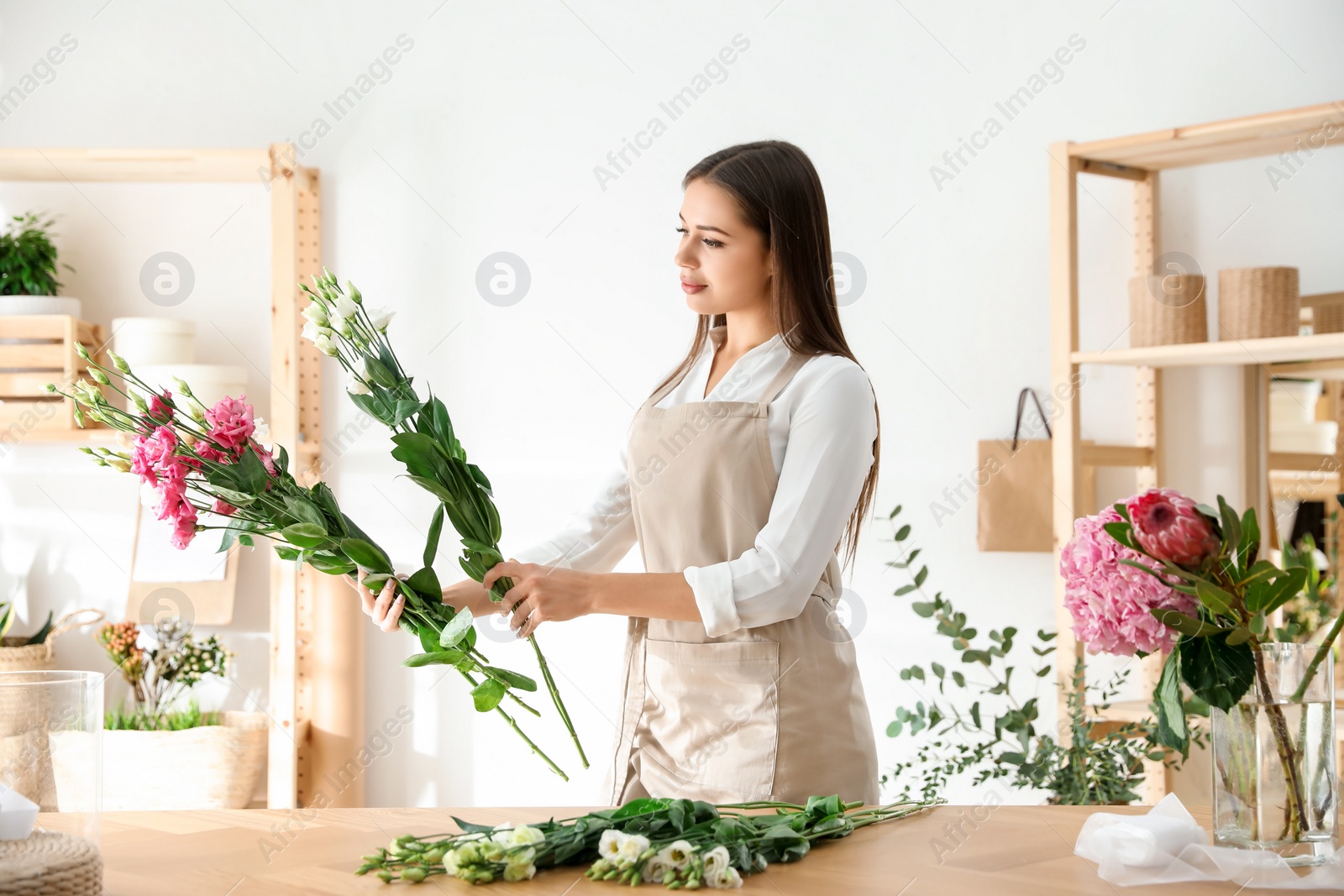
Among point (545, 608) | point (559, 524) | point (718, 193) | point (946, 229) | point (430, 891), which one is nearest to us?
point (430, 891)

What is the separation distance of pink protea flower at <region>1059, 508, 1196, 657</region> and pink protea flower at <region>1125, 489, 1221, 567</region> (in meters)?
0.03

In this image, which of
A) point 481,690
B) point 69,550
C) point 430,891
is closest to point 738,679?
point 481,690

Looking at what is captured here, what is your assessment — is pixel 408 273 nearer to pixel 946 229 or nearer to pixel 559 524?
pixel 559 524

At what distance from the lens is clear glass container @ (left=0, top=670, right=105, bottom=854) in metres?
0.87

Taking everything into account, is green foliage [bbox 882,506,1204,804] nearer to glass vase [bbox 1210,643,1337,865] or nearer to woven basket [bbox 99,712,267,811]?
glass vase [bbox 1210,643,1337,865]

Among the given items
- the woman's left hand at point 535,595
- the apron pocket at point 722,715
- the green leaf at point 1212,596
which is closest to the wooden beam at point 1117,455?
the apron pocket at point 722,715

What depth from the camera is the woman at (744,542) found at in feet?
4.80

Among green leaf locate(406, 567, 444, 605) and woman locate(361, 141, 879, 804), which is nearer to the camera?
green leaf locate(406, 567, 444, 605)

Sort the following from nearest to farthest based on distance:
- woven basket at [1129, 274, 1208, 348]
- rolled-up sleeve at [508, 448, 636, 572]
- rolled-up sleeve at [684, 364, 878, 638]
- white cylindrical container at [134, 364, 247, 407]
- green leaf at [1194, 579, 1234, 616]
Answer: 1. green leaf at [1194, 579, 1234, 616]
2. rolled-up sleeve at [684, 364, 878, 638]
3. rolled-up sleeve at [508, 448, 636, 572]
4. woven basket at [1129, 274, 1208, 348]
5. white cylindrical container at [134, 364, 247, 407]

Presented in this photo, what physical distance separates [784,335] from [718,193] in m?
0.23

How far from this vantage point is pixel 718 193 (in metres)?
1.68

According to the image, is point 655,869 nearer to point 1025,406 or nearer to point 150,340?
point 1025,406

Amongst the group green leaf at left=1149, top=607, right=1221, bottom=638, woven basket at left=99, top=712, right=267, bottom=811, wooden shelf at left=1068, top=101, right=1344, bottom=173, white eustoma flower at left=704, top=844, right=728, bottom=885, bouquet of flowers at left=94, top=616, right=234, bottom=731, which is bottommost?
woven basket at left=99, top=712, right=267, bottom=811

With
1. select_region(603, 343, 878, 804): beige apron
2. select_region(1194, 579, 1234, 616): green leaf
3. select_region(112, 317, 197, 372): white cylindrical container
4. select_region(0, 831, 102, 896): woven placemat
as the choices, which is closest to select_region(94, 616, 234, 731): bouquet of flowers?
select_region(112, 317, 197, 372): white cylindrical container
